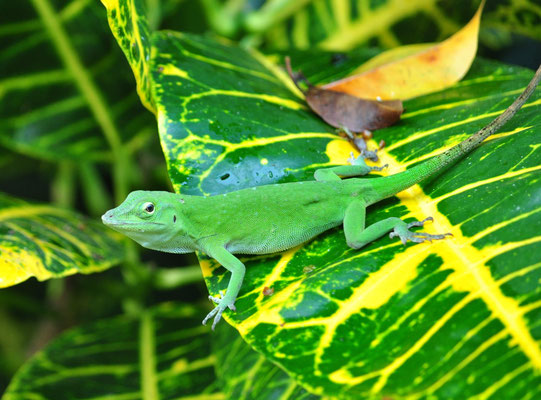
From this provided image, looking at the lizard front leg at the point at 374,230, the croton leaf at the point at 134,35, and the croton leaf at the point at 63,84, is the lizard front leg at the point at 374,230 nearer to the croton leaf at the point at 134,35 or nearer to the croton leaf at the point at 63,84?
the croton leaf at the point at 134,35

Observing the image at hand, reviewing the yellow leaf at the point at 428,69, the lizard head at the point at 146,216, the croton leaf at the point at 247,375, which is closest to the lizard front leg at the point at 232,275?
the lizard head at the point at 146,216

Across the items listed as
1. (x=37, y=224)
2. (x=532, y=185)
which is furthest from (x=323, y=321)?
(x=37, y=224)

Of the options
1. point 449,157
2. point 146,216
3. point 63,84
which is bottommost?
point 449,157

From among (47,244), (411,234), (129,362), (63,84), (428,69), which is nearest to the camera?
(411,234)

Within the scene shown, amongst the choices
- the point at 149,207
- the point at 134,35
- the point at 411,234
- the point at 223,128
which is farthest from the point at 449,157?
the point at 134,35

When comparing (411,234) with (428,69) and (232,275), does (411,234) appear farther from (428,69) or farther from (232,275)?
(428,69)

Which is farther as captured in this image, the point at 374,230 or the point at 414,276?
the point at 374,230

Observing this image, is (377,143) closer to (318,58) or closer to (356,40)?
(318,58)
